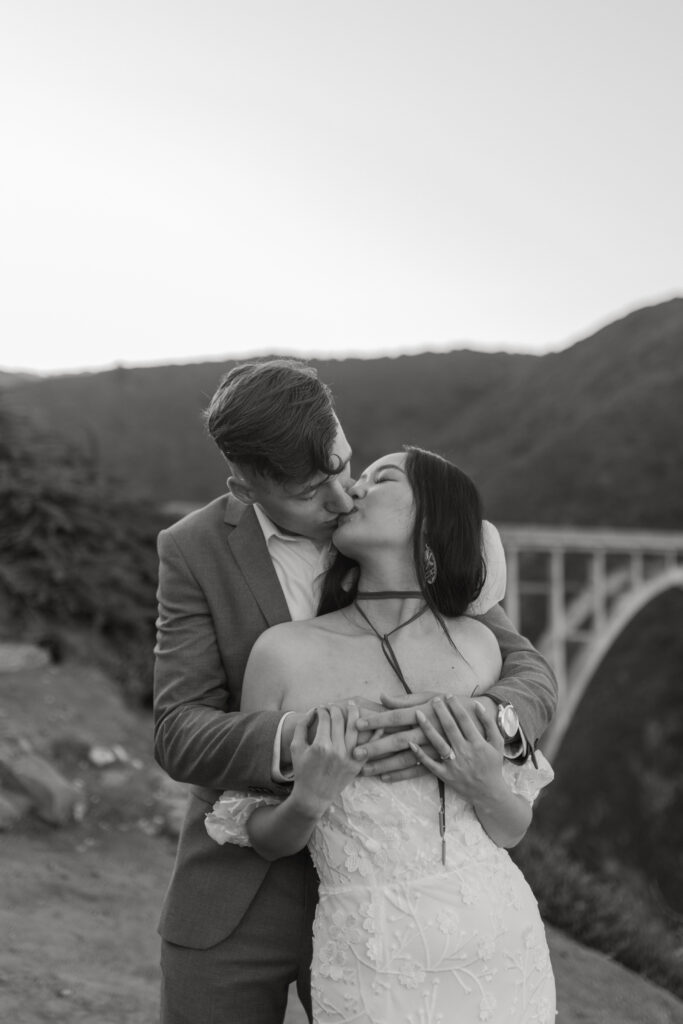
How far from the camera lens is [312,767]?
1723 mm

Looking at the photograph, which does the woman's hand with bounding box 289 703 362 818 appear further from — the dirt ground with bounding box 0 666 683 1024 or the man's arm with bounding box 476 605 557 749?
the dirt ground with bounding box 0 666 683 1024

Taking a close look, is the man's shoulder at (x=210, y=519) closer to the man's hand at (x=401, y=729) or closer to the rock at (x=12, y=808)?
the man's hand at (x=401, y=729)

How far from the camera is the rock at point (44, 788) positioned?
5.37 meters

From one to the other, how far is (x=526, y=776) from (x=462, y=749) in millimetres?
292

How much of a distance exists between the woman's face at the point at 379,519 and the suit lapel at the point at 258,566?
0.17 metres

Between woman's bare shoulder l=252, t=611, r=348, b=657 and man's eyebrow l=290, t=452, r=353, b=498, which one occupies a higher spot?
man's eyebrow l=290, t=452, r=353, b=498

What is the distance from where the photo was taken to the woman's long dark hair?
6.50 feet

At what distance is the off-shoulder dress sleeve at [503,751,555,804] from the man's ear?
0.76 metres

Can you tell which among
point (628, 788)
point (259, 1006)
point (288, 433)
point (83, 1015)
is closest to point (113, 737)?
point (83, 1015)

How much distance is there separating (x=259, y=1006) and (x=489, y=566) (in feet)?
3.37

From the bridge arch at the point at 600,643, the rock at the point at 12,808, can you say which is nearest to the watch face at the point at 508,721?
the rock at the point at 12,808

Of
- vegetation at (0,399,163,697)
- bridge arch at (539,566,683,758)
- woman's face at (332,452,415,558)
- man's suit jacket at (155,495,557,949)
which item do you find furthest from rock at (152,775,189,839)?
bridge arch at (539,566,683,758)

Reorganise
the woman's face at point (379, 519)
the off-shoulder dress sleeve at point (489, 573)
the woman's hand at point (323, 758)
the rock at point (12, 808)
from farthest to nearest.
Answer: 1. the rock at point (12, 808)
2. the off-shoulder dress sleeve at point (489, 573)
3. the woman's face at point (379, 519)
4. the woman's hand at point (323, 758)

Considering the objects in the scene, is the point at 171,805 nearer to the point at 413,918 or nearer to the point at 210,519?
the point at 210,519
